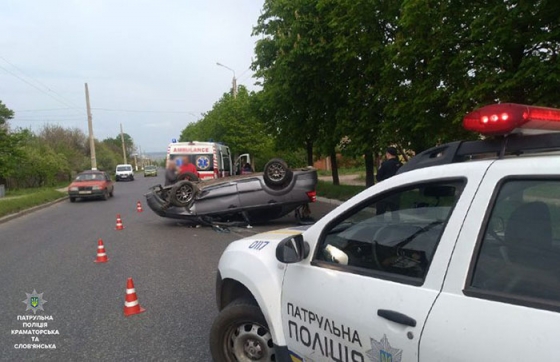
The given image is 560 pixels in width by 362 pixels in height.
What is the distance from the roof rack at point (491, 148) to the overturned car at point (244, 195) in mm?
8017

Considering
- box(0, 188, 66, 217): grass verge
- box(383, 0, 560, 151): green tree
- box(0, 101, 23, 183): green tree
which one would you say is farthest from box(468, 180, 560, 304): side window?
box(0, 101, 23, 183): green tree

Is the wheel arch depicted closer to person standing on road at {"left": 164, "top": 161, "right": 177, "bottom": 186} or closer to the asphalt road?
the asphalt road

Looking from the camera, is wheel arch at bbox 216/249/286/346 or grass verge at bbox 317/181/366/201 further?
grass verge at bbox 317/181/366/201

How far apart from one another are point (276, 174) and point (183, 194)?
2342mm

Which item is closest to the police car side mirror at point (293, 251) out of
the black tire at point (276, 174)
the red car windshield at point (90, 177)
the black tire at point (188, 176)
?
the black tire at point (276, 174)

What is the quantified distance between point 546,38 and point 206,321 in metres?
7.16

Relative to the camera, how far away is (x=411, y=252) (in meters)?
2.25

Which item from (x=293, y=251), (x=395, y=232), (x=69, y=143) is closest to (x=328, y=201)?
(x=293, y=251)

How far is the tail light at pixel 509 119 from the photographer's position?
74.1 inches

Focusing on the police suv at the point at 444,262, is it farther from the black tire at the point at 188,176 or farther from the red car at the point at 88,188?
the red car at the point at 88,188

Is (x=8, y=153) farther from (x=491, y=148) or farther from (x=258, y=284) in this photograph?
(x=491, y=148)

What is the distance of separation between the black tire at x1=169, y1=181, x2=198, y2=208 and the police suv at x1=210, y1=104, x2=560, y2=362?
26.6 feet

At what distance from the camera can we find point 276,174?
10.5m

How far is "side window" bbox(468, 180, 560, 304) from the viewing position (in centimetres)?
174
